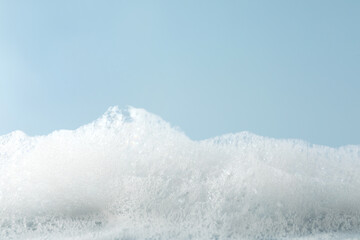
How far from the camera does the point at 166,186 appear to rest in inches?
35.5

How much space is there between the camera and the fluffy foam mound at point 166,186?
0.81 metres

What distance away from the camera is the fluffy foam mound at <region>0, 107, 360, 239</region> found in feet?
2.67

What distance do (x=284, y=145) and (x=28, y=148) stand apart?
0.68 meters

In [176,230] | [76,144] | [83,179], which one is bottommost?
[176,230]

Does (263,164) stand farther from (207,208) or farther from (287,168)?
(207,208)

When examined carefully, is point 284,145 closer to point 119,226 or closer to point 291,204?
point 291,204

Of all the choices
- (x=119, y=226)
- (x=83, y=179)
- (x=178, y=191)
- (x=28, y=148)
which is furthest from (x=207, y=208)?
(x=28, y=148)

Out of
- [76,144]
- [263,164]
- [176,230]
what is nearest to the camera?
[176,230]

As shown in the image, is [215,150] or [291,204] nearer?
[291,204]

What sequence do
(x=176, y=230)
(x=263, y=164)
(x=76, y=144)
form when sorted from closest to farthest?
(x=176, y=230) → (x=263, y=164) → (x=76, y=144)

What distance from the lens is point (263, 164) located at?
949mm

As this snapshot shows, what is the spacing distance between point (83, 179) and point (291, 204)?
1.51 feet

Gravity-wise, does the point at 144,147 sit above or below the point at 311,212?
above

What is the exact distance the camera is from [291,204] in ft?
2.75
